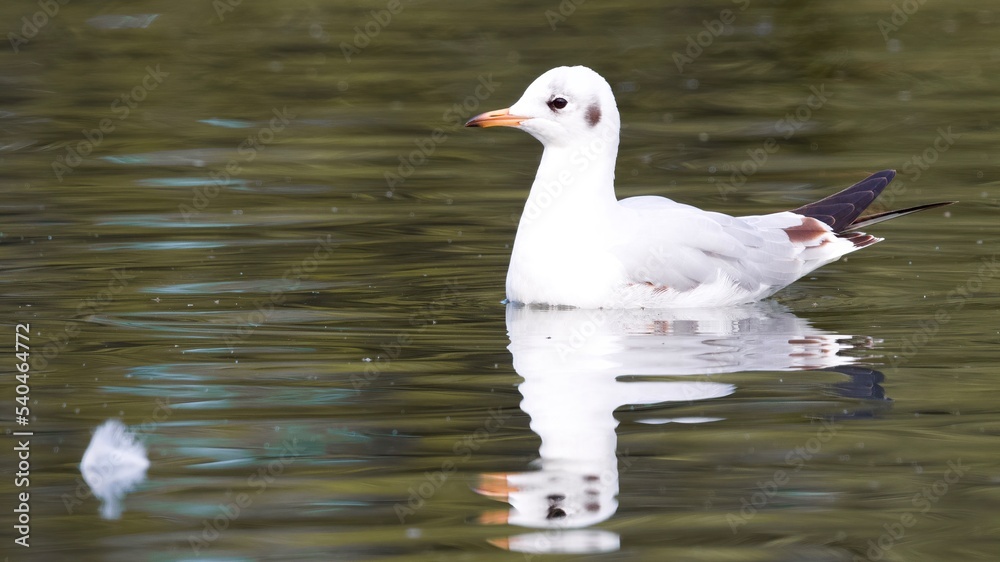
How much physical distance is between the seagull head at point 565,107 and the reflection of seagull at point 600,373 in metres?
0.96

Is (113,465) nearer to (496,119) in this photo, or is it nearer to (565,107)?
(496,119)

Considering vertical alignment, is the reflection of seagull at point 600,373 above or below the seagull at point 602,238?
below

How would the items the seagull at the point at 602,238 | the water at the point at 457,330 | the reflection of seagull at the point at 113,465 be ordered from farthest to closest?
the seagull at the point at 602,238
the reflection of seagull at the point at 113,465
the water at the point at 457,330

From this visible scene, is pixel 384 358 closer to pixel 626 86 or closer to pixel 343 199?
pixel 343 199

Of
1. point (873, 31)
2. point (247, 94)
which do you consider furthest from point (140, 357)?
point (873, 31)

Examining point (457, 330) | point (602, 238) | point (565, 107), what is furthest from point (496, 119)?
point (457, 330)

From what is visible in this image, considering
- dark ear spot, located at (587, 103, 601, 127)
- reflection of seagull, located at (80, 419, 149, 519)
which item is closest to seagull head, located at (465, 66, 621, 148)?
dark ear spot, located at (587, 103, 601, 127)

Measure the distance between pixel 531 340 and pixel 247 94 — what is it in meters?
9.11

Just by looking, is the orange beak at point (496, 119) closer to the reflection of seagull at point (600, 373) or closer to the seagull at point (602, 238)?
the seagull at point (602, 238)

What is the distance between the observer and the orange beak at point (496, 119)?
889 centimetres

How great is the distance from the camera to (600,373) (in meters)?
7.64

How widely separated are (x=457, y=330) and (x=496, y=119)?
1125mm

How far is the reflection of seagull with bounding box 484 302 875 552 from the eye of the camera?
582cm

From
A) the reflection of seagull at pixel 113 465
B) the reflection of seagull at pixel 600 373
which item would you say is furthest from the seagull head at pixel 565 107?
the reflection of seagull at pixel 113 465
